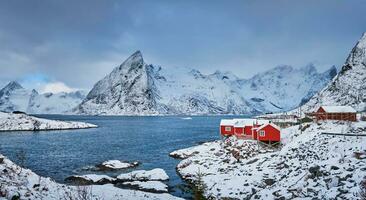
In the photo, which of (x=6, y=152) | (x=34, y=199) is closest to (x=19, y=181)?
(x=34, y=199)

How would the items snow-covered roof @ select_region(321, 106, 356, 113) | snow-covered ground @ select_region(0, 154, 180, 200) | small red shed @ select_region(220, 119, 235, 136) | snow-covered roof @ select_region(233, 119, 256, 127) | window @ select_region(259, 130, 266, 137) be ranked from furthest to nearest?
snow-covered roof @ select_region(321, 106, 356, 113), small red shed @ select_region(220, 119, 235, 136), snow-covered roof @ select_region(233, 119, 256, 127), window @ select_region(259, 130, 266, 137), snow-covered ground @ select_region(0, 154, 180, 200)

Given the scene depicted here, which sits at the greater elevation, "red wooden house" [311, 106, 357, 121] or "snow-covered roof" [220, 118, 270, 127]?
"red wooden house" [311, 106, 357, 121]

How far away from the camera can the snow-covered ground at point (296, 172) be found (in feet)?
89.8

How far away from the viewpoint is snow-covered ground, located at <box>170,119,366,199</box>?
27359 millimetres

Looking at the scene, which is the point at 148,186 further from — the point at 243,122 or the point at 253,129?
the point at 243,122

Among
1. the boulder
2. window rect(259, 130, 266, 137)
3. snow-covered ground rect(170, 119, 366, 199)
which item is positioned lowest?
the boulder

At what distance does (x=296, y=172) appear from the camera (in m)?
34.5

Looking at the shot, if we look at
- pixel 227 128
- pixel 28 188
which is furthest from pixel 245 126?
pixel 28 188

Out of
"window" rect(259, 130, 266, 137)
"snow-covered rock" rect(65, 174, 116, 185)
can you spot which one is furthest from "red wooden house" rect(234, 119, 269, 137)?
"snow-covered rock" rect(65, 174, 116, 185)

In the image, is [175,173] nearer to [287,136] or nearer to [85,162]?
[85,162]

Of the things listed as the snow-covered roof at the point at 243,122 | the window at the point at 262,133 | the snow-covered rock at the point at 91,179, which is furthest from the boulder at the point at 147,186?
the snow-covered roof at the point at 243,122

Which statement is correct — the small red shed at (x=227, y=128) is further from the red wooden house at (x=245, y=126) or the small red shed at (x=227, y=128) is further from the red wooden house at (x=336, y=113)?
the red wooden house at (x=336, y=113)

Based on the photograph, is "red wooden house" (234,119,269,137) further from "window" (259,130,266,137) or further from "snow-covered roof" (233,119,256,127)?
"window" (259,130,266,137)

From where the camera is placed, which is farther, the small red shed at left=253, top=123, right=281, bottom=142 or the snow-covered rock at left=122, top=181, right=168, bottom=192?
the small red shed at left=253, top=123, right=281, bottom=142
